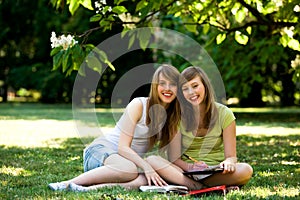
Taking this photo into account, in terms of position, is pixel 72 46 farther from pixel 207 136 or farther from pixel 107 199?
pixel 107 199

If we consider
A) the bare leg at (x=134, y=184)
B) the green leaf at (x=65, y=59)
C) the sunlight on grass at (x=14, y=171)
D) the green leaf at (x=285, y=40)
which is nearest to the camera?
the bare leg at (x=134, y=184)

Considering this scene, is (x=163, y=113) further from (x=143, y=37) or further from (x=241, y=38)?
(x=241, y=38)

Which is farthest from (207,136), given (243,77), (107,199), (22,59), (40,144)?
(22,59)

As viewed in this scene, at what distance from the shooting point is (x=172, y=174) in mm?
4164

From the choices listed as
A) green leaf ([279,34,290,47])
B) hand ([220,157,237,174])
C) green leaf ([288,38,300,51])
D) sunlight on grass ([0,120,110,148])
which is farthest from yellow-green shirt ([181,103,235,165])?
sunlight on grass ([0,120,110,148])

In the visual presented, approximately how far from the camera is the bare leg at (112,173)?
4109mm

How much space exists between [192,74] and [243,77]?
417 inches

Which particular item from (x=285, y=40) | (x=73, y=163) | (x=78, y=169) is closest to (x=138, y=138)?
(x=78, y=169)

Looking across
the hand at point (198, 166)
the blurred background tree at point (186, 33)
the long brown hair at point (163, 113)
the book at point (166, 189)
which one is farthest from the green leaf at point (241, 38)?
the book at point (166, 189)

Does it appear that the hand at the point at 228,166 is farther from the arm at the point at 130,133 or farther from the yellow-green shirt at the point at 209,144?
the arm at the point at 130,133

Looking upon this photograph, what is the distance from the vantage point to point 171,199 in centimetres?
362

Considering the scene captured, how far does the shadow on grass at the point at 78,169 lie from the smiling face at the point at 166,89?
2.83 feet

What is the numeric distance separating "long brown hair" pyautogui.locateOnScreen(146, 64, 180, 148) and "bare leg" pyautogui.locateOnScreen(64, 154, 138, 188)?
379 mm

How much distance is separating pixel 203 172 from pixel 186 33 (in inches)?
540
